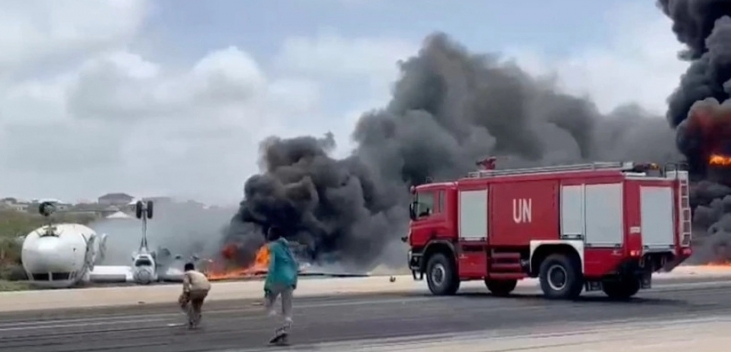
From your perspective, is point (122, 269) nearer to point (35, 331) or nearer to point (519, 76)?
point (519, 76)

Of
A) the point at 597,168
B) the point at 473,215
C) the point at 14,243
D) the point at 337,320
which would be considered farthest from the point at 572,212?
the point at 14,243

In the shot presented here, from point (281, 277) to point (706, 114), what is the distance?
46.1 meters

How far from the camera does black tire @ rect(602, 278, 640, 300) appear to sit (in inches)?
1134

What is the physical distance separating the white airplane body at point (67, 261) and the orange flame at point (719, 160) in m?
28.0

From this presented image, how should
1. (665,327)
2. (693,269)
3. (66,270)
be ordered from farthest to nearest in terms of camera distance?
(693,269) → (66,270) → (665,327)

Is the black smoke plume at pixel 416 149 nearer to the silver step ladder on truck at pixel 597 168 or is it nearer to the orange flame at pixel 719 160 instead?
the orange flame at pixel 719 160

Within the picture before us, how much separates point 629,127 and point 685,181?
38442 millimetres

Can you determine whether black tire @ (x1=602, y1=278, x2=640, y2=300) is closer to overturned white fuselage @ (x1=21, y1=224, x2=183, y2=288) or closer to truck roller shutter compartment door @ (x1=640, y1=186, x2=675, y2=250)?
truck roller shutter compartment door @ (x1=640, y1=186, x2=675, y2=250)

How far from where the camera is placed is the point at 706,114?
2343 inches

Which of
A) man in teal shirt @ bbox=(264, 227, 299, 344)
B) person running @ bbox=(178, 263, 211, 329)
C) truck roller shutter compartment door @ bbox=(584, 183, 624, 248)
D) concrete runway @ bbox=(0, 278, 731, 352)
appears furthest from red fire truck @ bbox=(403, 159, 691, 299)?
man in teal shirt @ bbox=(264, 227, 299, 344)

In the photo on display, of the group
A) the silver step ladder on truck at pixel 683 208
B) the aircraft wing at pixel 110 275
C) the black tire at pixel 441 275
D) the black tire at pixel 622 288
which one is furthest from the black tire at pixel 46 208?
the silver step ladder on truck at pixel 683 208

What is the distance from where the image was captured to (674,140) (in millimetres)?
62656

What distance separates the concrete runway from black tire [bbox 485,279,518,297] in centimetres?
42

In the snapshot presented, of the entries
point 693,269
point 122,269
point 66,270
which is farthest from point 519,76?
point 66,270
